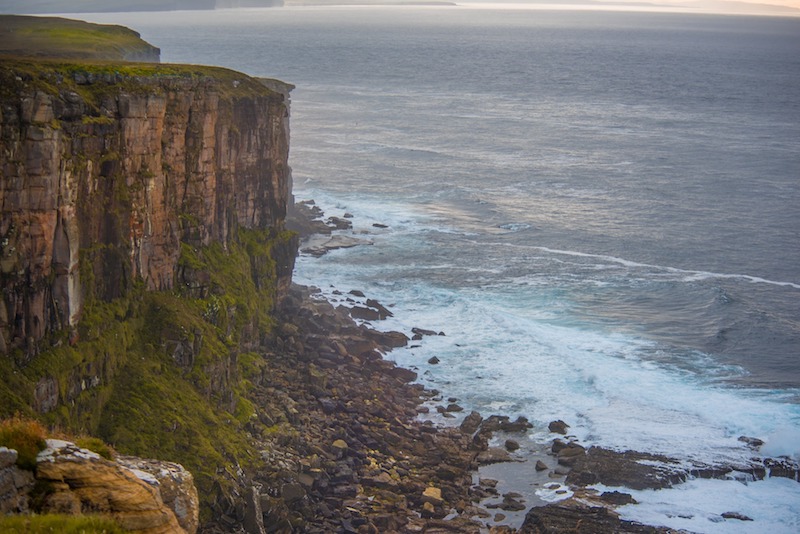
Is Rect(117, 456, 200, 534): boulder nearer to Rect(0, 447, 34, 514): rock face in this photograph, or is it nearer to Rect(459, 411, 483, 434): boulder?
Rect(0, 447, 34, 514): rock face

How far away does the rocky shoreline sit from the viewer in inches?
1646

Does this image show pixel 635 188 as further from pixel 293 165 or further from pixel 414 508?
pixel 414 508

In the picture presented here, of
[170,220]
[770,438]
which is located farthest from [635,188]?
[170,220]

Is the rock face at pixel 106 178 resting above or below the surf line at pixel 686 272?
above

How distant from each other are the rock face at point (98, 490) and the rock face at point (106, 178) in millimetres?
16339

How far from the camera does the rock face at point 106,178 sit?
35.9 metres

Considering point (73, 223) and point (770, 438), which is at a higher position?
point (73, 223)

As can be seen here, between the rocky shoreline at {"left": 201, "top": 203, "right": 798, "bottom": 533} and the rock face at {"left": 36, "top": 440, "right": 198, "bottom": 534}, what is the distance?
16.9 meters

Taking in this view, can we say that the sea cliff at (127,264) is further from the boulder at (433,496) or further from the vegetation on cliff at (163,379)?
the boulder at (433,496)

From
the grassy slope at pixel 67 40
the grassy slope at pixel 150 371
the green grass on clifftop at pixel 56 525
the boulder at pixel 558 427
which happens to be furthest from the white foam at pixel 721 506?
the grassy slope at pixel 67 40

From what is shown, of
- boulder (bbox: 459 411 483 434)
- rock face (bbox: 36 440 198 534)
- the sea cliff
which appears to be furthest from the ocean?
rock face (bbox: 36 440 198 534)

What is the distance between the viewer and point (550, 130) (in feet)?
520

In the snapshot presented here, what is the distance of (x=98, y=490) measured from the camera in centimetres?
2084

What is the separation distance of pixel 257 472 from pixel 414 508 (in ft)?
23.7
